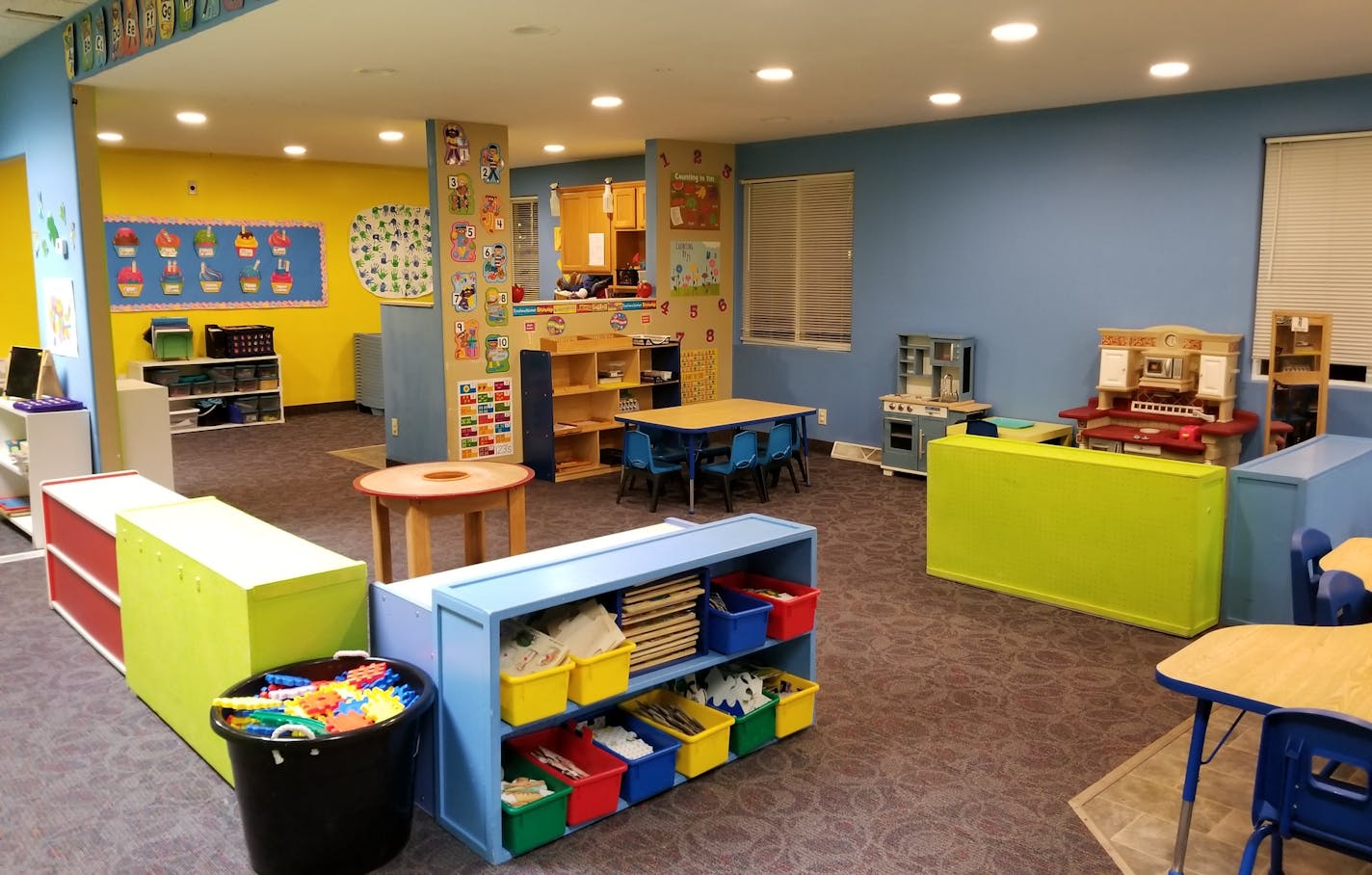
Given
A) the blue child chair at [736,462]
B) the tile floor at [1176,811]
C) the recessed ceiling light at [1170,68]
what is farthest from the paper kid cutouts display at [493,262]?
the tile floor at [1176,811]

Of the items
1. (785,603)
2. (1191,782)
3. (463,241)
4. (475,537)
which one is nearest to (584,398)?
(463,241)

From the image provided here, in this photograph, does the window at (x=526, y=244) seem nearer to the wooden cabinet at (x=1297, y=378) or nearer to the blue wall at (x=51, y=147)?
the blue wall at (x=51, y=147)

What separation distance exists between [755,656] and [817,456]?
5.43 m

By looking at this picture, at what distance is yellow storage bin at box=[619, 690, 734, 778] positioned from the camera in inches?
140

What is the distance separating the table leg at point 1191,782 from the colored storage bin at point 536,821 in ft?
5.70

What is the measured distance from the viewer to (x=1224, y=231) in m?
6.90

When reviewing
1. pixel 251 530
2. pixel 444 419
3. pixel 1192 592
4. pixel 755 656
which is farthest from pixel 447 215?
pixel 1192 592

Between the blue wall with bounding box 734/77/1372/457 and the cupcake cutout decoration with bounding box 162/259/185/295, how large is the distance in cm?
573

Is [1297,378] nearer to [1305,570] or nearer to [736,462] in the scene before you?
[1305,570]

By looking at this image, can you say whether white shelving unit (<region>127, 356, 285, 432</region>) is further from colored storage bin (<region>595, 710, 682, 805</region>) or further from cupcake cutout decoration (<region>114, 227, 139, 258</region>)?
colored storage bin (<region>595, 710, 682, 805</region>)

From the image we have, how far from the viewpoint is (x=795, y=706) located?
12.8 feet

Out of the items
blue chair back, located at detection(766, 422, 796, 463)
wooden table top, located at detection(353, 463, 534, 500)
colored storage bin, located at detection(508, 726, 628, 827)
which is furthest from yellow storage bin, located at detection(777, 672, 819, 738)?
blue chair back, located at detection(766, 422, 796, 463)

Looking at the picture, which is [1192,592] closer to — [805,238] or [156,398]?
[805,238]

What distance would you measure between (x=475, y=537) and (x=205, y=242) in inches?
273
